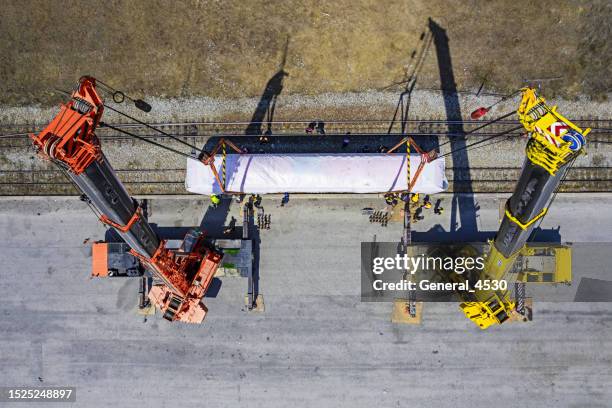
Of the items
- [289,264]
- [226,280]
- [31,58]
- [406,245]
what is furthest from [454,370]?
[31,58]

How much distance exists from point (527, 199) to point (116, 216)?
56.6ft

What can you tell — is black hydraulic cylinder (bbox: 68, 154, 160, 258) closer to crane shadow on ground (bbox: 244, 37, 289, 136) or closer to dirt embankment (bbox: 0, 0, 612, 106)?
crane shadow on ground (bbox: 244, 37, 289, 136)

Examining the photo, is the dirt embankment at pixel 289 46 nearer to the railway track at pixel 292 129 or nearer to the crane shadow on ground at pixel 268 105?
the crane shadow on ground at pixel 268 105

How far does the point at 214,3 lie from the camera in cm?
2622

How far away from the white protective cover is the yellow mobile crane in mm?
4678

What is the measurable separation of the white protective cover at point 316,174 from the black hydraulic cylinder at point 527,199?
4.54 meters

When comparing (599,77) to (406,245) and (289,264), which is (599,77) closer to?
(406,245)

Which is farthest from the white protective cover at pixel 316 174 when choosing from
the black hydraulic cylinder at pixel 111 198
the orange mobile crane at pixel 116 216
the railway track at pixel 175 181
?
the black hydraulic cylinder at pixel 111 198

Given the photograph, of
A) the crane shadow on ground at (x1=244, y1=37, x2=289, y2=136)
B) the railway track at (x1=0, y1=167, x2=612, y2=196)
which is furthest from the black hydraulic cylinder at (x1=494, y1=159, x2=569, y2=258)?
the crane shadow on ground at (x1=244, y1=37, x2=289, y2=136)

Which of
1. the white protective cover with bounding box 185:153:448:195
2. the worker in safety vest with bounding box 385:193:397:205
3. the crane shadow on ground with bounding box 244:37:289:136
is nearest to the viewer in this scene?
the white protective cover with bounding box 185:153:448:195

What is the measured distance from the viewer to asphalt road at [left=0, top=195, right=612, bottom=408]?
83.8ft

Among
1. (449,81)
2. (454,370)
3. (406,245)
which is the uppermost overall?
(449,81)

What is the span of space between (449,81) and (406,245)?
9.78m

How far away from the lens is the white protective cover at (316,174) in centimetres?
2422
